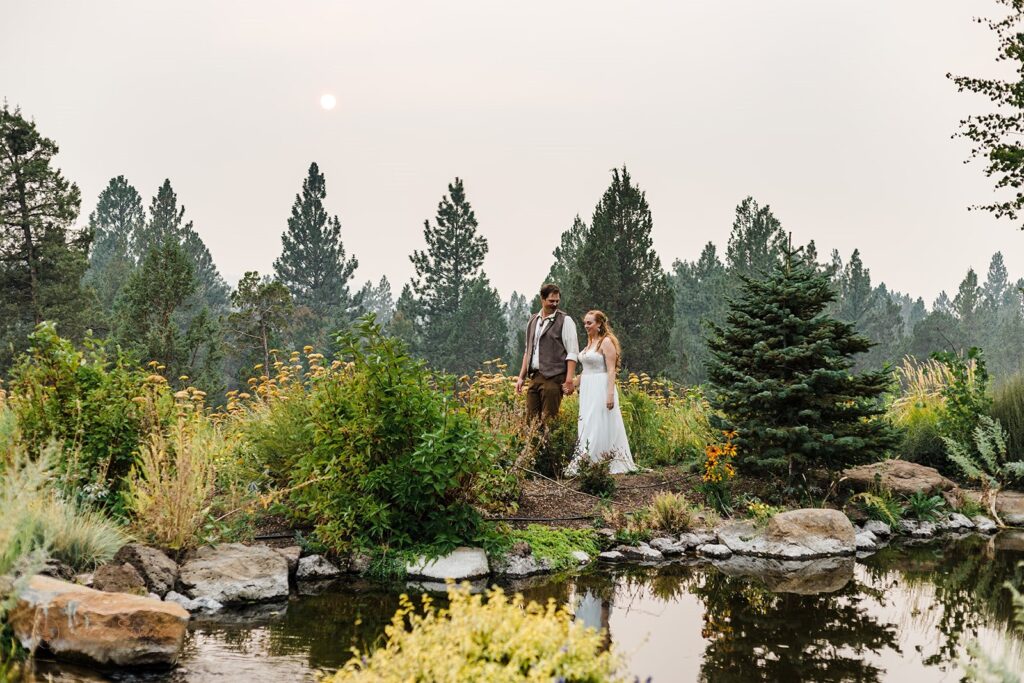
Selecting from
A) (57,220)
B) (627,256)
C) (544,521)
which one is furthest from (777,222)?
(544,521)

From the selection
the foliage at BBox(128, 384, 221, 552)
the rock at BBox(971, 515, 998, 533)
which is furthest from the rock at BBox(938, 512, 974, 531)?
the foliage at BBox(128, 384, 221, 552)

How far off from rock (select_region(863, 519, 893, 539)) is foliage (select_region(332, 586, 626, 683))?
21.3 ft

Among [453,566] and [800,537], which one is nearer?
[453,566]

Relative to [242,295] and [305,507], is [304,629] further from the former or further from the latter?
[242,295]

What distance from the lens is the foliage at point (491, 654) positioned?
9.83 feet

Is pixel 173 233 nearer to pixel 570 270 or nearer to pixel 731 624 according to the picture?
pixel 570 270

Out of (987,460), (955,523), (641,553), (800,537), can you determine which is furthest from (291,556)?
(987,460)

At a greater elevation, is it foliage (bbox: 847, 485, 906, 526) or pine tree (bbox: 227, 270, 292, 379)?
pine tree (bbox: 227, 270, 292, 379)

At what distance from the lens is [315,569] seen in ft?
22.2

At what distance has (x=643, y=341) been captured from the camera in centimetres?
2648

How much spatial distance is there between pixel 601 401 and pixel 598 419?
0.74 ft

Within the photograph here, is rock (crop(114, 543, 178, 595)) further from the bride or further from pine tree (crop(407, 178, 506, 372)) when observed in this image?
pine tree (crop(407, 178, 506, 372))

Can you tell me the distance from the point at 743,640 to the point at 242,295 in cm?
3060

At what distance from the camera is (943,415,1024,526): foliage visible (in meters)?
9.88
